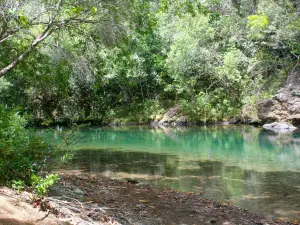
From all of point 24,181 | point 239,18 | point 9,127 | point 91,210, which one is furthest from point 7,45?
point 239,18

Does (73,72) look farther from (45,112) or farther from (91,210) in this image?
(45,112)

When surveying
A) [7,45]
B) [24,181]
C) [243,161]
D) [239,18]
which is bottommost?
[243,161]

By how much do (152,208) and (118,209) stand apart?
83 cm

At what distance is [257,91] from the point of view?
29.9 meters

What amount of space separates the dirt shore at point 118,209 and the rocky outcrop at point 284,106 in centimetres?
2190

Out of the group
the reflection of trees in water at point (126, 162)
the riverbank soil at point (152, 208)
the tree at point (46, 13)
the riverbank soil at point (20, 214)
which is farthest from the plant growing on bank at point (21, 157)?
the reflection of trees in water at point (126, 162)

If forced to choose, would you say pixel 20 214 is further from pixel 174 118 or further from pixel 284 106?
pixel 174 118

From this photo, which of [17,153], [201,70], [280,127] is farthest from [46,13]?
[201,70]

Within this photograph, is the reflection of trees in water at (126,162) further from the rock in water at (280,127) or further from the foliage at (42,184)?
the rock in water at (280,127)

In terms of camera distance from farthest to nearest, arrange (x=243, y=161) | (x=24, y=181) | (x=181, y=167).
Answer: (x=243, y=161) < (x=181, y=167) < (x=24, y=181)

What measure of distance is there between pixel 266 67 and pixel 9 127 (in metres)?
28.6

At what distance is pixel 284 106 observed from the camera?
26984 millimetres

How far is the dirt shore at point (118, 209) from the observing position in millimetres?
3943

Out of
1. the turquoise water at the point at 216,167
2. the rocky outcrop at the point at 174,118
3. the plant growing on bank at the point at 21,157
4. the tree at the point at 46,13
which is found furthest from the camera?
the rocky outcrop at the point at 174,118
